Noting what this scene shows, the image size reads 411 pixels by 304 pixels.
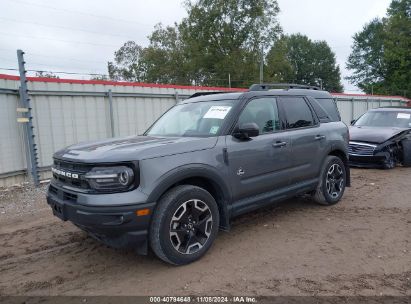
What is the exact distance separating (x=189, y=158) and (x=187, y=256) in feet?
3.36

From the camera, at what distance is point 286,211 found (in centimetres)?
560

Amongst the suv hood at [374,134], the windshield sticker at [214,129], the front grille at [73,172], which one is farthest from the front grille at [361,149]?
the front grille at [73,172]

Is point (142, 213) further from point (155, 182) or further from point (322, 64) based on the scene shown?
point (322, 64)

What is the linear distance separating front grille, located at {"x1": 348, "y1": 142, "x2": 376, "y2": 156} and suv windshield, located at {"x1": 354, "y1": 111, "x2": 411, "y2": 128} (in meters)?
1.45

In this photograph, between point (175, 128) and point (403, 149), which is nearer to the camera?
point (175, 128)

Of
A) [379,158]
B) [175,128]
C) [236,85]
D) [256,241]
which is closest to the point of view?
[256,241]

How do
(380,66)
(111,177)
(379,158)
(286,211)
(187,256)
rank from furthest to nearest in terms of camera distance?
(380,66) → (379,158) → (286,211) → (187,256) → (111,177)

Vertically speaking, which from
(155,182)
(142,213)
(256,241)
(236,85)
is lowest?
(256,241)

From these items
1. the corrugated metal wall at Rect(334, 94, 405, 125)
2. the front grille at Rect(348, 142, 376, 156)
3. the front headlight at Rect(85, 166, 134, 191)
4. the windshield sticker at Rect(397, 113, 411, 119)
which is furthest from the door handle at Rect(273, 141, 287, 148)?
the corrugated metal wall at Rect(334, 94, 405, 125)

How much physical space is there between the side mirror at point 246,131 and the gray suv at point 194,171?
1cm

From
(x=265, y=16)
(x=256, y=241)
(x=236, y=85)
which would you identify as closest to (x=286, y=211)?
(x=256, y=241)

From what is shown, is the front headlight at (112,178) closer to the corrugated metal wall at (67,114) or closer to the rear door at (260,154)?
the rear door at (260,154)

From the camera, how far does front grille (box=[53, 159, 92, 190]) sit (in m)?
3.44

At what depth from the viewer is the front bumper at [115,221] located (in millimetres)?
3234
